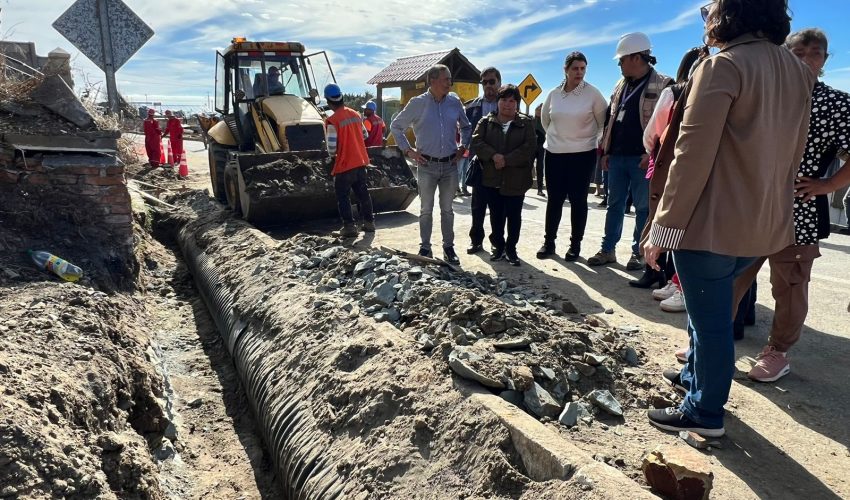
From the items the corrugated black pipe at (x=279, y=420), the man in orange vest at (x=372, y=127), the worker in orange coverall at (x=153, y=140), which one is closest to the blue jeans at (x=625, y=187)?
the corrugated black pipe at (x=279, y=420)

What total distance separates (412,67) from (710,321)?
1688 cm

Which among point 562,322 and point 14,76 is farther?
point 14,76

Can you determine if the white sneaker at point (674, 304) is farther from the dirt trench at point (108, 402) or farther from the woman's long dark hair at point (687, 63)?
the dirt trench at point (108, 402)

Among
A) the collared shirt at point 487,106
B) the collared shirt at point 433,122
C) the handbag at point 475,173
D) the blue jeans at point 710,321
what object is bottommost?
the blue jeans at point 710,321

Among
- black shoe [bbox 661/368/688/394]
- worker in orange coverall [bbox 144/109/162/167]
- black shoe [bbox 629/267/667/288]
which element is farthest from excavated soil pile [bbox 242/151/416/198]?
worker in orange coverall [bbox 144/109/162/167]

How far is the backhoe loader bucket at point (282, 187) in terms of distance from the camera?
22.8 ft

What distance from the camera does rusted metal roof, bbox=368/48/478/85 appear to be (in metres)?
16.8

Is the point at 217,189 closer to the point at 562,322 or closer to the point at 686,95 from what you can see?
the point at 562,322

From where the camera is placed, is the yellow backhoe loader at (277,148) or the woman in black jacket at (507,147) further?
the yellow backhoe loader at (277,148)

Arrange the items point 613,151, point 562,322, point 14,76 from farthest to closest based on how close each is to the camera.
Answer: point 14,76 → point 613,151 → point 562,322

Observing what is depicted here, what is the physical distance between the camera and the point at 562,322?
3.48 m

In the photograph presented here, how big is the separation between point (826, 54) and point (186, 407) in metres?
4.36

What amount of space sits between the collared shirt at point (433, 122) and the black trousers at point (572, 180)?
948mm

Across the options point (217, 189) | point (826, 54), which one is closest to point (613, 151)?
point (826, 54)
